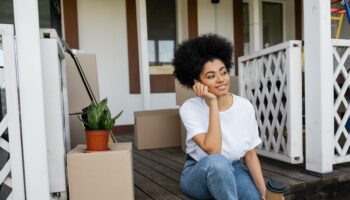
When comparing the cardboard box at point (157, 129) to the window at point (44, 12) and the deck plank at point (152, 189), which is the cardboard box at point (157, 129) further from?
the window at point (44, 12)

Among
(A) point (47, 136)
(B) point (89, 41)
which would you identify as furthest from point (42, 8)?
(A) point (47, 136)

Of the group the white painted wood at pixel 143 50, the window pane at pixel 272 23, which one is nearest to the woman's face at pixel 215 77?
the white painted wood at pixel 143 50

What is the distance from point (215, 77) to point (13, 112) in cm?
98

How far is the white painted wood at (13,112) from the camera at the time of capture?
4.80ft

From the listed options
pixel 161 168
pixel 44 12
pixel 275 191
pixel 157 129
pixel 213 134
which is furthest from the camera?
pixel 44 12

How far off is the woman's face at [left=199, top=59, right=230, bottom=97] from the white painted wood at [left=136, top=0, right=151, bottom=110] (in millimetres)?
2670

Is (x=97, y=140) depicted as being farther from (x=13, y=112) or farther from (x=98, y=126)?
(x=13, y=112)

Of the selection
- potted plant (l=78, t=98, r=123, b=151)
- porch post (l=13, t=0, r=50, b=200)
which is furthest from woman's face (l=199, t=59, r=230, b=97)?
porch post (l=13, t=0, r=50, b=200)

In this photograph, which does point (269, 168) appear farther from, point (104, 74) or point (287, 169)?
point (104, 74)

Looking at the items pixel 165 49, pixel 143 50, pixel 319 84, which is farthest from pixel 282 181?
pixel 165 49

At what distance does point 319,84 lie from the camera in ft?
6.97

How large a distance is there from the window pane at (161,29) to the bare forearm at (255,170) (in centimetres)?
326

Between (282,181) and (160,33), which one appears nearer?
(282,181)

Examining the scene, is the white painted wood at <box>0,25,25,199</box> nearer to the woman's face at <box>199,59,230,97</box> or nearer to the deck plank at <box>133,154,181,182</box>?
the woman's face at <box>199,59,230,97</box>
